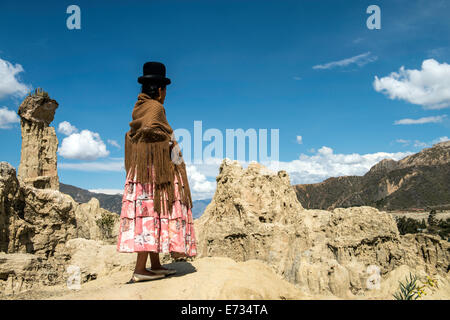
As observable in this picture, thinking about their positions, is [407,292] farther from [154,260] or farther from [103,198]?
[103,198]

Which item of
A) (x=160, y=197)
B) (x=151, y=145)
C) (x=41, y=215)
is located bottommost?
(x=41, y=215)

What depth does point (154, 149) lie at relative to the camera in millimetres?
4375

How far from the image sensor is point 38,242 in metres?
7.75

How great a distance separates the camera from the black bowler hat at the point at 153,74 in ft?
14.8

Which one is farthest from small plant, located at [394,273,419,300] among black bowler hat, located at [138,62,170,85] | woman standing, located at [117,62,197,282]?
black bowler hat, located at [138,62,170,85]

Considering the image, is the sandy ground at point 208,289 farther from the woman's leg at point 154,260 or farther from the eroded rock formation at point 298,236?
the eroded rock formation at point 298,236

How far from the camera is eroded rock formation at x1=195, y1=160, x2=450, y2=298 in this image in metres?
9.51

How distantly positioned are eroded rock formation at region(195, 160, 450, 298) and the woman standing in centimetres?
413

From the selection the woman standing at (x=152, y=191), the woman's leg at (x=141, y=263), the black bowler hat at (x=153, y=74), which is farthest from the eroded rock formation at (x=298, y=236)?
the black bowler hat at (x=153, y=74)

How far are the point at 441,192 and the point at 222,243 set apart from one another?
97.9m

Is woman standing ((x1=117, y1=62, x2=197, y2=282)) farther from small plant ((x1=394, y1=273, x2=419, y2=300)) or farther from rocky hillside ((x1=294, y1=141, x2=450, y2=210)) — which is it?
rocky hillside ((x1=294, y1=141, x2=450, y2=210))

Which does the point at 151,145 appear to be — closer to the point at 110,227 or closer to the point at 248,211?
the point at 248,211

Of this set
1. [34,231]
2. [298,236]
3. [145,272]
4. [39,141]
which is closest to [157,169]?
[145,272]

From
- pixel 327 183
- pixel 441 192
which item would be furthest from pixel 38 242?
pixel 327 183
